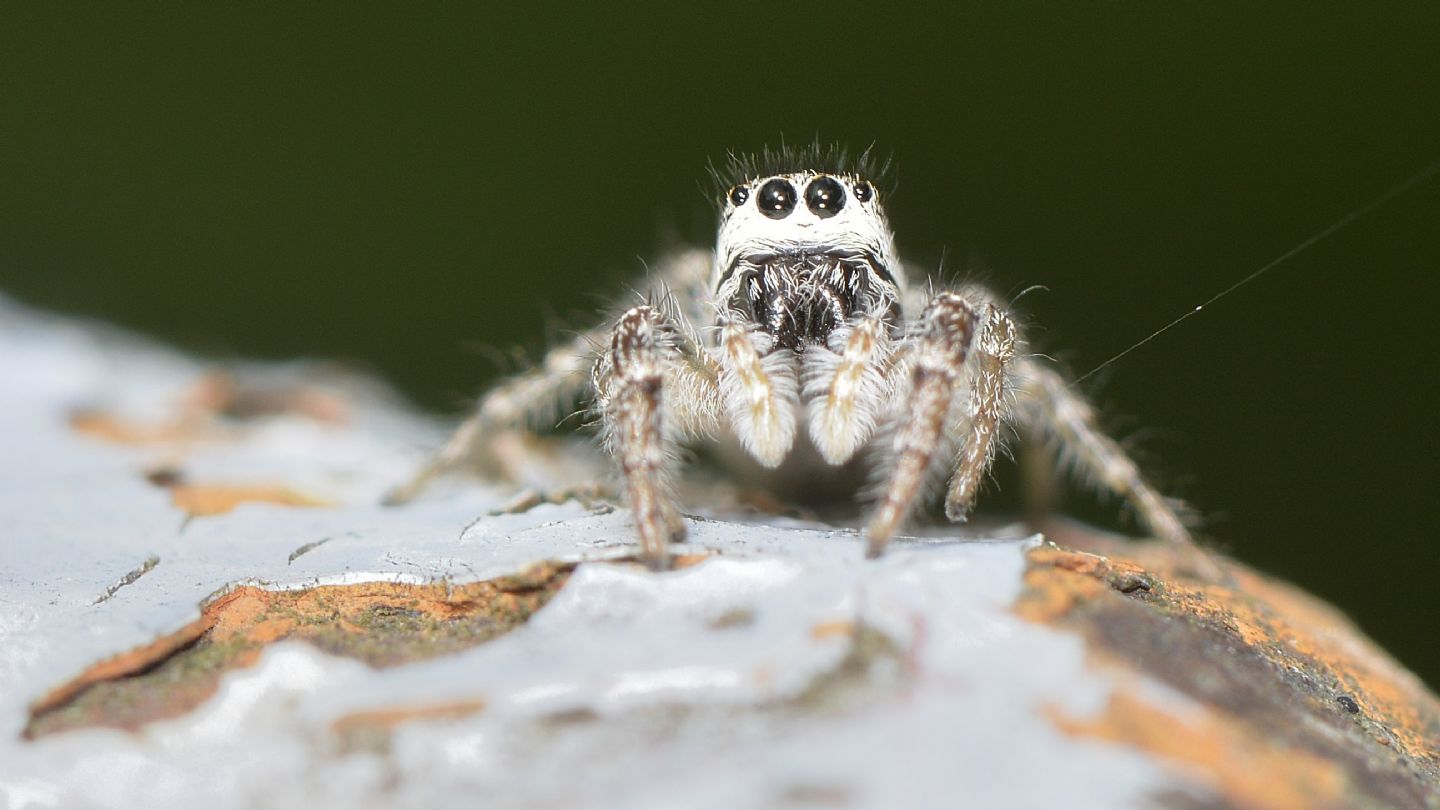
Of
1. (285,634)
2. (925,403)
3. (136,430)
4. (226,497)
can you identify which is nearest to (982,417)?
(925,403)

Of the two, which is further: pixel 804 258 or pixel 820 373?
pixel 804 258

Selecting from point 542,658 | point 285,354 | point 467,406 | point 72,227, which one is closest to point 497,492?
point 467,406

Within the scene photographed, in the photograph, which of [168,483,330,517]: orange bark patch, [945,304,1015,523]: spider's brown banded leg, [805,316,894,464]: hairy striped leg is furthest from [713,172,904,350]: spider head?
[168,483,330,517]: orange bark patch

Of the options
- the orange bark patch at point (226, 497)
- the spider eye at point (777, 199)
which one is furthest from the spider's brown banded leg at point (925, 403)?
the orange bark patch at point (226, 497)

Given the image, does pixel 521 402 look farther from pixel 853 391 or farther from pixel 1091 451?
pixel 1091 451

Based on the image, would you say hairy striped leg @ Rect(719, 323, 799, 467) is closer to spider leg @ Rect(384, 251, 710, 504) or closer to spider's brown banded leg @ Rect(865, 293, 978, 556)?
spider's brown banded leg @ Rect(865, 293, 978, 556)

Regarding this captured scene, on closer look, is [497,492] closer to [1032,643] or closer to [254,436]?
[254,436]

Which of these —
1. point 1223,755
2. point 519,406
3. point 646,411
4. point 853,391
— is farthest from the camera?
point 519,406
